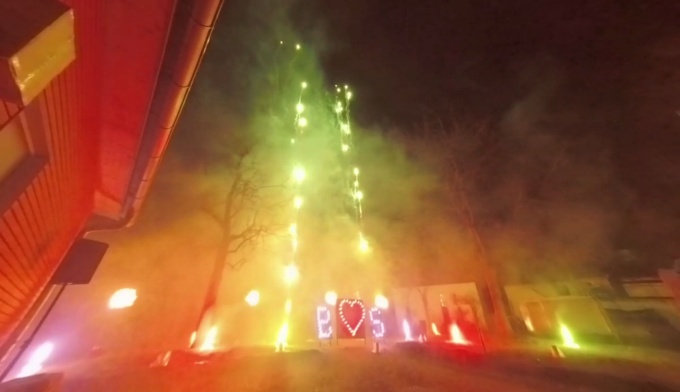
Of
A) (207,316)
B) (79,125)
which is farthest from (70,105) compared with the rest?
(207,316)

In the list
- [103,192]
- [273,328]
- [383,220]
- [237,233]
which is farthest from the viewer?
[383,220]

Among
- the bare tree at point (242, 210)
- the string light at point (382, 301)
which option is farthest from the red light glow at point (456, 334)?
the bare tree at point (242, 210)

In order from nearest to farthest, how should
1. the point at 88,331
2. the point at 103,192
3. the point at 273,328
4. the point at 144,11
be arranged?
the point at 144,11
the point at 103,192
the point at 88,331
the point at 273,328

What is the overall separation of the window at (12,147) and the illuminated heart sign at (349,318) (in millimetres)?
8105

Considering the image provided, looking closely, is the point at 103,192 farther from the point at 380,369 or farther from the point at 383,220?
the point at 383,220

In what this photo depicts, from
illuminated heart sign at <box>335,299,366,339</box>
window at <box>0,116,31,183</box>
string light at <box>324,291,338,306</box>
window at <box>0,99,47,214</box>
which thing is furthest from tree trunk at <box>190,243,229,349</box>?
window at <box>0,116,31,183</box>

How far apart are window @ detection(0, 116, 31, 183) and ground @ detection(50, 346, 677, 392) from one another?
458cm

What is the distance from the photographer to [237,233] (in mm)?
13836

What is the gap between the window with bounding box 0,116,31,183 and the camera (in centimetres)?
223

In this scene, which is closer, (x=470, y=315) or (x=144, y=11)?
(x=144, y=11)

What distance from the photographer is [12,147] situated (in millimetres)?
2414

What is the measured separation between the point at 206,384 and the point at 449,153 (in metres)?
16.2

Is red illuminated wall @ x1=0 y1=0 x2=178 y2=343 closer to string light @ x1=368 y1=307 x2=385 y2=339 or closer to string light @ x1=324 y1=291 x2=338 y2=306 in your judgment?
string light @ x1=324 y1=291 x2=338 y2=306

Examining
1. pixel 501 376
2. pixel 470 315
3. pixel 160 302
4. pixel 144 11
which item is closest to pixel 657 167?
pixel 470 315
